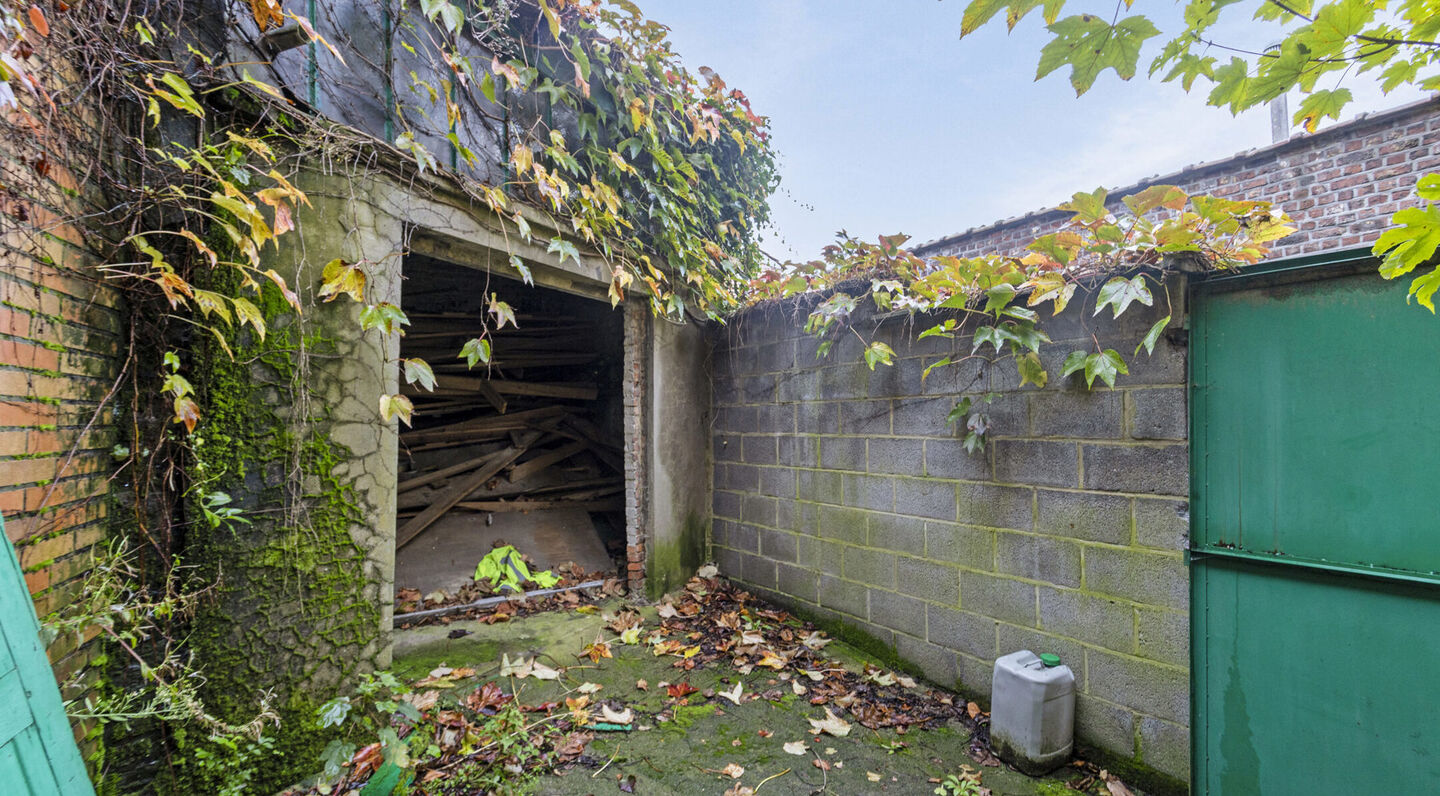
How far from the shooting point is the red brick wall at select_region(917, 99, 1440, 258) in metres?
4.15

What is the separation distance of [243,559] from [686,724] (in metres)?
1.98

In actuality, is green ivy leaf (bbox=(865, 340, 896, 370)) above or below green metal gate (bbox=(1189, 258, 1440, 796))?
above

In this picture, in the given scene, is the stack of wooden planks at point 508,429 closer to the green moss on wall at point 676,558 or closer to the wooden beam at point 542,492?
the wooden beam at point 542,492

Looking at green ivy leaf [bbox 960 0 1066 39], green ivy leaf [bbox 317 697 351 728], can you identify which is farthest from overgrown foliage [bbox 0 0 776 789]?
green ivy leaf [bbox 960 0 1066 39]

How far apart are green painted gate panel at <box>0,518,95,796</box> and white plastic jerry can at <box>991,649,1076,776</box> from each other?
294cm

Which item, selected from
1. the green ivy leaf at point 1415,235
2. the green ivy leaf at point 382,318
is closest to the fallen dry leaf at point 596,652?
the green ivy leaf at point 382,318

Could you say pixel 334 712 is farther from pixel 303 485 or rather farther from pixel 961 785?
pixel 961 785

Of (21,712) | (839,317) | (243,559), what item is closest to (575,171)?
(839,317)

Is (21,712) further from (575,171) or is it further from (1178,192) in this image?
(1178,192)

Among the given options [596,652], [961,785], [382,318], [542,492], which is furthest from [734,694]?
[542,492]

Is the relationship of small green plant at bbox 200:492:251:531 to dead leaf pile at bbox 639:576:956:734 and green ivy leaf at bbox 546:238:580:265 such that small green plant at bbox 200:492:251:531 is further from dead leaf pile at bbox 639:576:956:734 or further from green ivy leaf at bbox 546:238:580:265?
dead leaf pile at bbox 639:576:956:734

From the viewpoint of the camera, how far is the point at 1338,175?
14.6 ft

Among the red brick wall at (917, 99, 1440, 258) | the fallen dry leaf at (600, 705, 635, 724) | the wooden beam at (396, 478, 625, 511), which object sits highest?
the red brick wall at (917, 99, 1440, 258)

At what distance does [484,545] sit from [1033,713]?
3.65 metres
